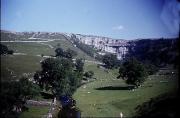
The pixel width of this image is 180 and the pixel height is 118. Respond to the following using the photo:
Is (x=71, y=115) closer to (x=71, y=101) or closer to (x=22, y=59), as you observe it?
(x=71, y=101)

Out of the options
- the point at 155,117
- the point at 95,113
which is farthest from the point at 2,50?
the point at 155,117

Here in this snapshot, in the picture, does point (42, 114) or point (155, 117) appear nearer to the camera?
point (155, 117)

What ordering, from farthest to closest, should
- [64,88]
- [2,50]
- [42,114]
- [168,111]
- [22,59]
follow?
[22,59], [2,50], [64,88], [42,114], [168,111]

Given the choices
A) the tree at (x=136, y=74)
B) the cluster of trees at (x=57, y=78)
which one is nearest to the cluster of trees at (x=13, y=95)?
the cluster of trees at (x=57, y=78)

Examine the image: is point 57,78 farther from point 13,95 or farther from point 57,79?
point 13,95

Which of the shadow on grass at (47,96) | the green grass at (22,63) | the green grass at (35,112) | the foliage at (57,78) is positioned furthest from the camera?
the green grass at (22,63)

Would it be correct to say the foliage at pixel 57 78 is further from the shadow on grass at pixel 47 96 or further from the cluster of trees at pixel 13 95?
the cluster of trees at pixel 13 95
